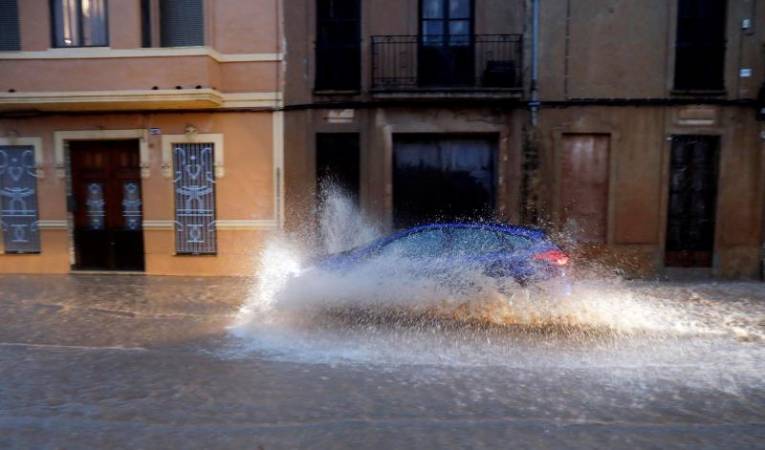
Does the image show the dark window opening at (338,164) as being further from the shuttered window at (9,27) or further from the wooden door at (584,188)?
the shuttered window at (9,27)

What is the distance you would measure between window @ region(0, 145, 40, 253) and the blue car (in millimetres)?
8074

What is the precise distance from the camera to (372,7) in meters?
11.1

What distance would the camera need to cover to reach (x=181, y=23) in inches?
453

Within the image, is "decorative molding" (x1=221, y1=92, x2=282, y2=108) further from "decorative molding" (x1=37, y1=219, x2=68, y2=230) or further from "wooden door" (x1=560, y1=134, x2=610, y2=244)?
"wooden door" (x1=560, y1=134, x2=610, y2=244)

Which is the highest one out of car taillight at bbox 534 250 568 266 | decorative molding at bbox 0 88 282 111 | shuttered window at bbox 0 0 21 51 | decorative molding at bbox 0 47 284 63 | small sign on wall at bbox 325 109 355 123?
shuttered window at bbox 0 0 21 51

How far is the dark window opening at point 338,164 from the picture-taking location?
452 inches

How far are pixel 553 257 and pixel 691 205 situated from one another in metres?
5.70

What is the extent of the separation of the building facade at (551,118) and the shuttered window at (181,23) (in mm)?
2013

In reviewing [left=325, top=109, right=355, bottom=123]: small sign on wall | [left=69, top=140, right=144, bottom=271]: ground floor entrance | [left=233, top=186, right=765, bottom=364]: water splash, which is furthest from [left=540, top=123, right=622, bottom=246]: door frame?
[left=69, top=140, right=144, bottom=271]: ground floor entrance

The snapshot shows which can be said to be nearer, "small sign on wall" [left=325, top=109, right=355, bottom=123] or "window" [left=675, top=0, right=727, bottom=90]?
"window" [left=675, top=0, right=727, bottom=90]

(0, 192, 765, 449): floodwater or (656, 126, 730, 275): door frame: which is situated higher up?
(656, 126, 730, 275): door frame

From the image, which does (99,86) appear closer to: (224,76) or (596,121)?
(224,76)

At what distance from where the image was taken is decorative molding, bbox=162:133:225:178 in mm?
11453

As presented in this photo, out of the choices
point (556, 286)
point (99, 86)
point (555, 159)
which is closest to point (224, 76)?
point (99, 86)
